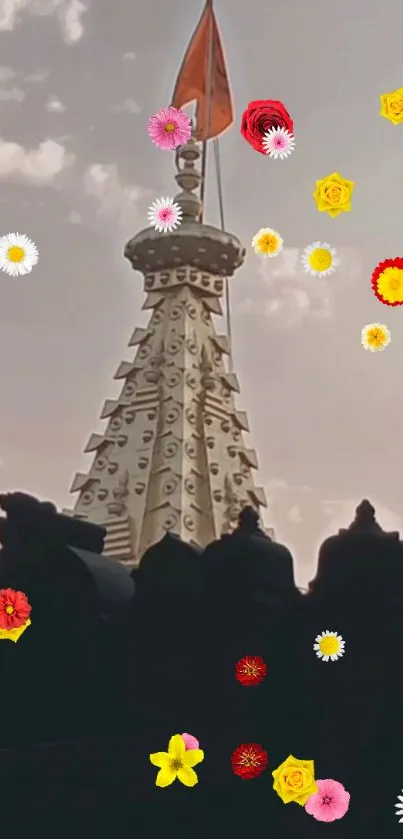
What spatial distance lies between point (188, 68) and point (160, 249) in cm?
298

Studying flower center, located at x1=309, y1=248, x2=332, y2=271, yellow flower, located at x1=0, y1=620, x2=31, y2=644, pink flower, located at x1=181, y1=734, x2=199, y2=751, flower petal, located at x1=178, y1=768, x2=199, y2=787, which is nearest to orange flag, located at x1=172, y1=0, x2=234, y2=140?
flower center, located at x1=309, y1=248, x2=332, y2=271

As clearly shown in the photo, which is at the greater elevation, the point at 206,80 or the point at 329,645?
the point at 206,80

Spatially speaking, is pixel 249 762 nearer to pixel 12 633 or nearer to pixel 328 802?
pixel 328 802

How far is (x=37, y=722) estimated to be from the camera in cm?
905

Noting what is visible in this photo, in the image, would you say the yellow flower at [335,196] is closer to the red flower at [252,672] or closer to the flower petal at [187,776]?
the red flower at [252,672]

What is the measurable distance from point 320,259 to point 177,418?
4.72 m

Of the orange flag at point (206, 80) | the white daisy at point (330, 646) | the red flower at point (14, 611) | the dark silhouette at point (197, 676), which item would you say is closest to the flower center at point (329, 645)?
the white daisy at point (330, 646)

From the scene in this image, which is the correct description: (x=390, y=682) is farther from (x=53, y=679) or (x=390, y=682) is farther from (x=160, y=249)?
(x=160, y=249)

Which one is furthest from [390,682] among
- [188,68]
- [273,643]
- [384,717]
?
[188,68]

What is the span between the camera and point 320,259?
8.06m

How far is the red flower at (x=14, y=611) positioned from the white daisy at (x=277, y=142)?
449 centimetres

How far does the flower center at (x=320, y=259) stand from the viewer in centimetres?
800

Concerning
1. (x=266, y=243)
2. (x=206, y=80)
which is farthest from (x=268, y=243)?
(x=206, y=80)

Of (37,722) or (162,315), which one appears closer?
(37,722)
